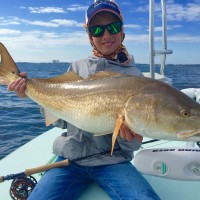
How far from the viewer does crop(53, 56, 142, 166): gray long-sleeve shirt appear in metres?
3.50

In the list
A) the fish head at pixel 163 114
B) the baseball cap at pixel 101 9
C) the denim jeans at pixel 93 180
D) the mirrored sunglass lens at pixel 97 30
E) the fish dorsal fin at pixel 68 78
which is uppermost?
the baseball cap at pixel 101 9

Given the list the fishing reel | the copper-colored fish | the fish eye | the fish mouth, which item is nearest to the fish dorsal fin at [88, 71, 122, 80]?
the copper-colored fish

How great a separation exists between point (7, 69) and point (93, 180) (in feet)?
5.15

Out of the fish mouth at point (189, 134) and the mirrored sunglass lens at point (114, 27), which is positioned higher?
the mirrored sunglass lens at point (114, 27)

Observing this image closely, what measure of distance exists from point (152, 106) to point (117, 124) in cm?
33

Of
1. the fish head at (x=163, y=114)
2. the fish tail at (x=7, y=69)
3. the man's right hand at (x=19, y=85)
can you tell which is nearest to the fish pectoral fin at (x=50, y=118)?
the man's right hand at (x=19, y=85)

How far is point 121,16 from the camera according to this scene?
3758mm

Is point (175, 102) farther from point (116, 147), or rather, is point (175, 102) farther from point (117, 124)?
point (116, 147)

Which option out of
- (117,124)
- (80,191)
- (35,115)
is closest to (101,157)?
(80,191)

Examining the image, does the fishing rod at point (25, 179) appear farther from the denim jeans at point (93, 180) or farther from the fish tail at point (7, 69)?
the fish tail at point (7, 69)

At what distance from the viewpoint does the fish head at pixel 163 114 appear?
250 cm

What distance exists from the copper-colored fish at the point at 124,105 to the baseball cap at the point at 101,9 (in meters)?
0.82

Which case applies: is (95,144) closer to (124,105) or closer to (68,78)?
(68,78)

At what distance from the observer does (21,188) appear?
3666mm
